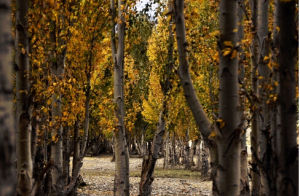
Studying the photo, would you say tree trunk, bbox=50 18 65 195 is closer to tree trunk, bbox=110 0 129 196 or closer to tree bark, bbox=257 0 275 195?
tree trunk, bbox=110 0 129 196

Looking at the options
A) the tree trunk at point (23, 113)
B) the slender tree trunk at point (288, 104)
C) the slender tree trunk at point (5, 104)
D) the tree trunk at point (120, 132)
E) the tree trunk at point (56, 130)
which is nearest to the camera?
the slender tree trunk at point (5, 104)

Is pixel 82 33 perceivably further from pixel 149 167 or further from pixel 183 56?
pixel 183 56

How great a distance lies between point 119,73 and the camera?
10.6 metres

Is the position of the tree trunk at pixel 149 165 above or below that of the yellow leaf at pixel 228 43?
below

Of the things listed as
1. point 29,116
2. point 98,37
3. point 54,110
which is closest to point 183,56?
point 29,116

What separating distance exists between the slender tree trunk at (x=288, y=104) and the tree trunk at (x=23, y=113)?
3.87m

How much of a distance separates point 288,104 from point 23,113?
13.2 feet

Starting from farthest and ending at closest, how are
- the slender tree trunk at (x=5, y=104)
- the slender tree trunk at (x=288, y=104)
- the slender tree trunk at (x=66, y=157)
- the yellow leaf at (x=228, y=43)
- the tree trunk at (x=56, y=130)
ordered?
the slender tree trunk at (x=66, y=157) → the tree trunk at (x=56, y=130) → the yellow leaf at (x=228, y=43) → the slender tree trunk at (x=288, y=104) → the slender tree trunk at (x=5, y=104)

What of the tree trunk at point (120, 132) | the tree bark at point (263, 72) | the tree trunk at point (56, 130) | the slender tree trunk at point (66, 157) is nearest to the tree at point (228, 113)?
the tree bark at point (263, 72)

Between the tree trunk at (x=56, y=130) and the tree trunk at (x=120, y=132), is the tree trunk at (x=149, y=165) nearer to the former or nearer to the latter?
the tree trunk at (x=120, y=132)

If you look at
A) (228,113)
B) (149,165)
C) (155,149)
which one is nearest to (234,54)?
(228,113)

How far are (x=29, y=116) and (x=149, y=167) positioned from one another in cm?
864

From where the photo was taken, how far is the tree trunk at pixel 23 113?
228 inches

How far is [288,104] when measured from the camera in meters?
3.49
